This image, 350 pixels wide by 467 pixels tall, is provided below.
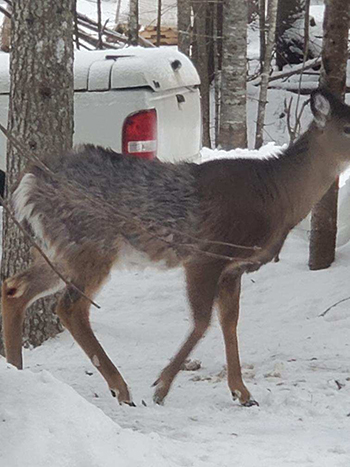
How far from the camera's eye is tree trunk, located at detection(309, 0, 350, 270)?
737 cm

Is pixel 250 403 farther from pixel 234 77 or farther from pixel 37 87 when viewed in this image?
pixel 234 77

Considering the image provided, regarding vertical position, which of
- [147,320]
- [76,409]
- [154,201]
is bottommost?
[147,320]

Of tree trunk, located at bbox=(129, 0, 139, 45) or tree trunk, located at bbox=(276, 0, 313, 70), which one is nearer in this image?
tree trunk, located at bbox=(129, 0, 139, 45)

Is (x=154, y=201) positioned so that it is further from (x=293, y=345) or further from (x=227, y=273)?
(x=293, y=345)

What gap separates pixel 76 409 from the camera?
154 inches

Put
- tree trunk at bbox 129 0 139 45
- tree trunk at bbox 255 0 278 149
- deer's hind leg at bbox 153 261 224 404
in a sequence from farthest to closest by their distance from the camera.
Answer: tree trunk at bbox 129 0 139 45
tree trunk at bbox 255 0 278 149
deer's hind leg at bbox 153 261 224 404

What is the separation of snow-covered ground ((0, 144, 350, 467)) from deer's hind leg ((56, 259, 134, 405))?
113mm

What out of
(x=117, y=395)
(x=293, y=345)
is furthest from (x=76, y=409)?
(x=293, y=345)

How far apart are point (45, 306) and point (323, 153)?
225 centimetres

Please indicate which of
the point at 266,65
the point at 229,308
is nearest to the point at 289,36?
the point at 266,65

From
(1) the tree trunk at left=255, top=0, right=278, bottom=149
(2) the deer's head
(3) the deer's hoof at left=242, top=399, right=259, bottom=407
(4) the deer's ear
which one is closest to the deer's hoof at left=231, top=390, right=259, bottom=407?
(3) the deer's hoof at left=242, top=399, right=259, bottom=407

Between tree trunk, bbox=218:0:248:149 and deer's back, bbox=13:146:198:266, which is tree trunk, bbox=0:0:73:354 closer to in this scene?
deer's back, bbox=13:146:198:266

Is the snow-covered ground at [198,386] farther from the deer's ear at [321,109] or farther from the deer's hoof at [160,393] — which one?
the deer's ear at [321,109]

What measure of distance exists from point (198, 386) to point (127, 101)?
10.2ft
